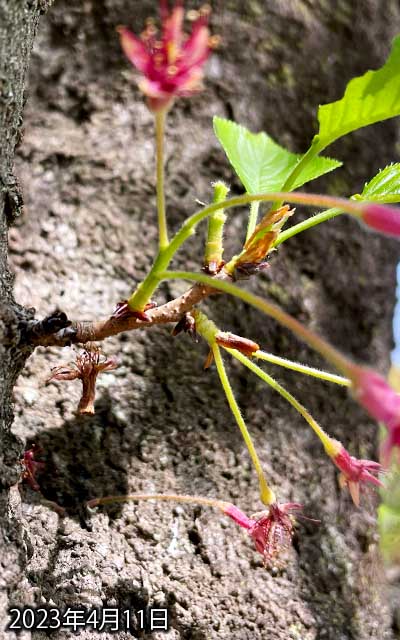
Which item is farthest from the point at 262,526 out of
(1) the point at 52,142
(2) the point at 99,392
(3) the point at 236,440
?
(1) the point at 52,142

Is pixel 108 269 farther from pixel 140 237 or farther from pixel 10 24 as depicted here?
pixel 10 24

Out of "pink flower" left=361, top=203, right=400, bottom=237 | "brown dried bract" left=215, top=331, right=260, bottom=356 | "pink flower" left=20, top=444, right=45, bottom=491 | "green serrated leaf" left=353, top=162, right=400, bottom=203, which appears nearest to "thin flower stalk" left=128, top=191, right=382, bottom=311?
"pink flower" left=361, top=203, right=400, bottom=237

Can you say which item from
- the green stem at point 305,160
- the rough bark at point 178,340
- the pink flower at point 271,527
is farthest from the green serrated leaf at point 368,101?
the pink flower at point 271,527

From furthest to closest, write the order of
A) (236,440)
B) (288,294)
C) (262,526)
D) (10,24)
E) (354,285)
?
1. (354,285)
2. (288,294)
3. (236,440)
4. (262,526)
5. (10,24)

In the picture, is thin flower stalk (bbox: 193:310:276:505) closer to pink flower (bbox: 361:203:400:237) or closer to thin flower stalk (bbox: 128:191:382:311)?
thin flower stalk (bbox: 128:191:382:311)

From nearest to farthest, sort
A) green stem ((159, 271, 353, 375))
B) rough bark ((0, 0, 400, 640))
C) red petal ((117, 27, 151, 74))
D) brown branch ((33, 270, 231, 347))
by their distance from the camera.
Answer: green stem ((159, 271, 353, 375)) → red petal ((117, 27, 151, 74)) → brown branch ((33, 270, 231, 347)) → rough bark ((0, 0, 400, 640))

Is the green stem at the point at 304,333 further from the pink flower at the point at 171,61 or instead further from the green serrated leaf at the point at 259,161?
the green serrated leaf at the point at 259,161
